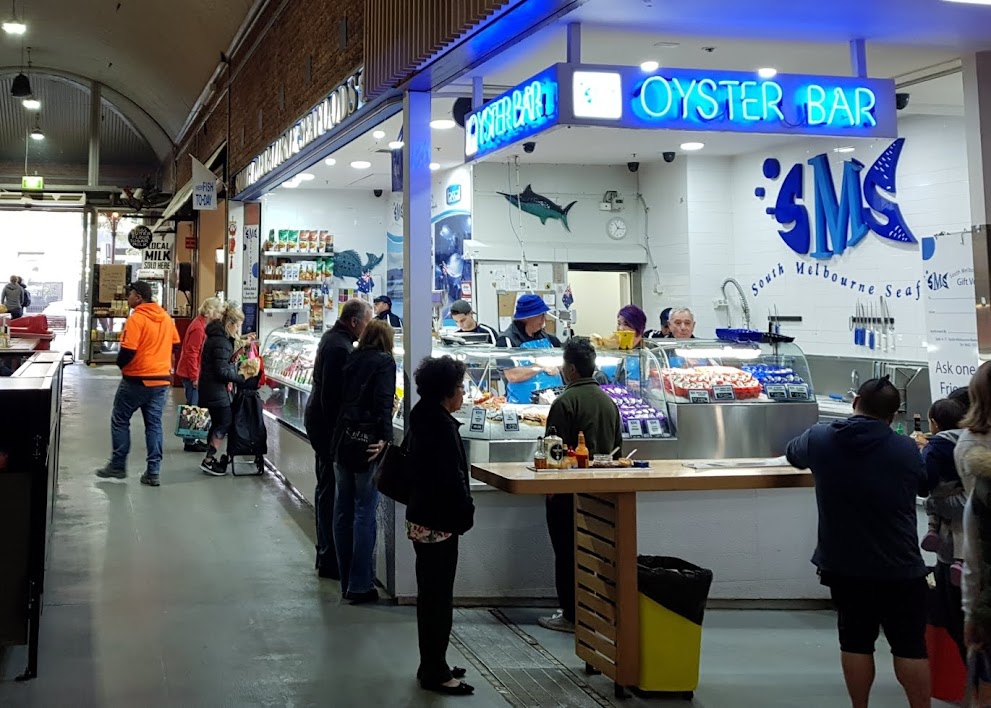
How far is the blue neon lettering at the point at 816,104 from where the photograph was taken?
4.88 meters

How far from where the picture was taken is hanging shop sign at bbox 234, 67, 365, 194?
6.52m

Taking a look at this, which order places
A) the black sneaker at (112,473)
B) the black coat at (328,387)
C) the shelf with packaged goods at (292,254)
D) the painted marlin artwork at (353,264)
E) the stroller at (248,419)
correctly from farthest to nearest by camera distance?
the painted marlin artwork at (353,264)
the shelf with packaged goods at (292,254)
the stroller at (248,419)
the black sneaker at (112,473)
the black coat at (328,387)

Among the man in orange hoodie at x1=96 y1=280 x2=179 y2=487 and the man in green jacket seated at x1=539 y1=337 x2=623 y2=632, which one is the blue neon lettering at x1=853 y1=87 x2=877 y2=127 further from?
the man in orange hoodie at x1=96 y1=280 x2=179 y2=487

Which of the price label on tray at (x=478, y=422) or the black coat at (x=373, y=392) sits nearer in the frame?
the black coat at (x=373, y=392)

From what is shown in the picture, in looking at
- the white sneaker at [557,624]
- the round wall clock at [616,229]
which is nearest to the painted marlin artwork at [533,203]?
the round wall clock at [616,229]

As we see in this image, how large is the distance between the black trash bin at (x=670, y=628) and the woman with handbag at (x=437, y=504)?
30.2 inches

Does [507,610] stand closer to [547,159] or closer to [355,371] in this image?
[355,371]

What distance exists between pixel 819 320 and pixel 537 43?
4.06m

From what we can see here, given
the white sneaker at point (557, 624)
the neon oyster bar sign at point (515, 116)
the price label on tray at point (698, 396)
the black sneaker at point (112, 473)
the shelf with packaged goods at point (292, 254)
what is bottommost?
the white sneaker at point (557, 624)

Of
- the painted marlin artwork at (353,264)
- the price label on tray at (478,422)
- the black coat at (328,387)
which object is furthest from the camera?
the painted marlin artwork at (353,264)

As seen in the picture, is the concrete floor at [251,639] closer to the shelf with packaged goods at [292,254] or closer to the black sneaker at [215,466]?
the black sneaker at [215,466]

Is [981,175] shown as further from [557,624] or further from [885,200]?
[557,624]

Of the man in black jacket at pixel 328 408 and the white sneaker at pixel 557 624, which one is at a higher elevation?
the man in black jacket at pixel 328 408

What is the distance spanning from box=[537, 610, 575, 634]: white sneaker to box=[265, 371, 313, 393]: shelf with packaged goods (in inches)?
129
